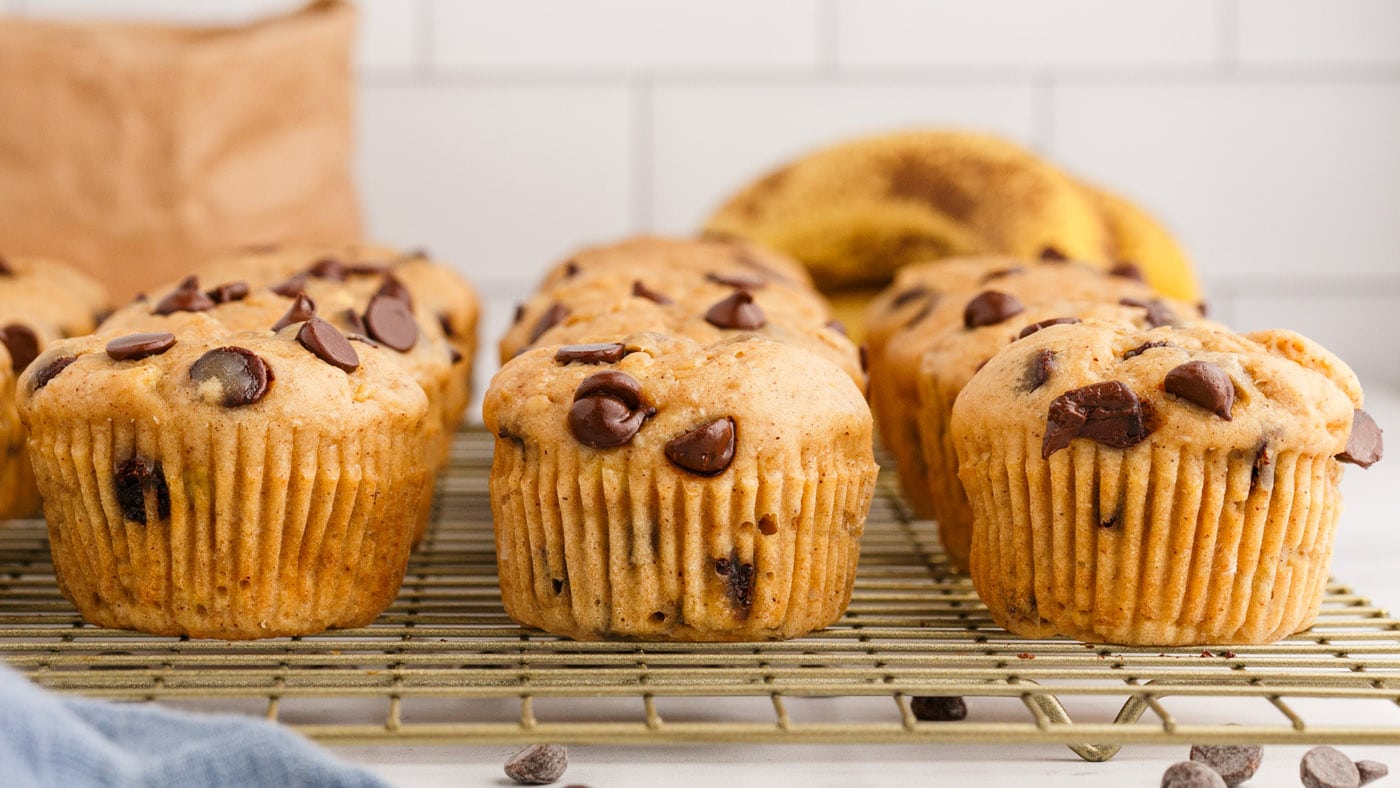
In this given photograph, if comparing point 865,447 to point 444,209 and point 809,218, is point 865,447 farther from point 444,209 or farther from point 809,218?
point 444,209

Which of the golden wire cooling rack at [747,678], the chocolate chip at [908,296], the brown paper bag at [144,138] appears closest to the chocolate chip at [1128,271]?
the chocolate chip at [908,296]

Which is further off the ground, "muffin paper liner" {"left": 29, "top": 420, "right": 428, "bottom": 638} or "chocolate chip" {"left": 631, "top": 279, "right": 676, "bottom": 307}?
"chocolate chip" {"left": 631, "top": 279, "right": 676, "bottom": 307}

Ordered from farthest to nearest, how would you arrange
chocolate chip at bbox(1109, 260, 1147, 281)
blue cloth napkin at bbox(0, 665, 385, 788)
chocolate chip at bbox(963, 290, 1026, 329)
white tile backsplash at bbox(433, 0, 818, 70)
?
white tile backsplash at bbox(433, 0, 818, 70), chocolate chip at bbox(1109, 260, 1147, 281), chocolate chip at bbox(963, 290, 1026, 329), blue cloth napkin at bbox(0, 665, 385, 788)

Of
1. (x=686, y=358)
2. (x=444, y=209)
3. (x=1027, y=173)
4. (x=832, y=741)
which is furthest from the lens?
(x=444, y=209)

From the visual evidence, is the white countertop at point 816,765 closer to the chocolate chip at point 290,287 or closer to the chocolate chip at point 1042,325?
the chocolate chip at point 1042,325

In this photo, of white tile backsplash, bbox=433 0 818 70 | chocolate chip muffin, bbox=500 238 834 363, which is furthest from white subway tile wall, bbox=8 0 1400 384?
chocolate chip muffin, bbox=500 238 834 363

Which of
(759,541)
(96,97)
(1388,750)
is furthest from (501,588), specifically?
(96,97)

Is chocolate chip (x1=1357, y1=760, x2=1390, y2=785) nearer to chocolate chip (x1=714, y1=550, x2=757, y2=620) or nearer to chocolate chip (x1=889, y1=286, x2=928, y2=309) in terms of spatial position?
chocolate chip (x1=714, y1=550, x2=757, y2=620)

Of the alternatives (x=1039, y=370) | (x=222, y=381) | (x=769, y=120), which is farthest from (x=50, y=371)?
(x=769, y=120)
